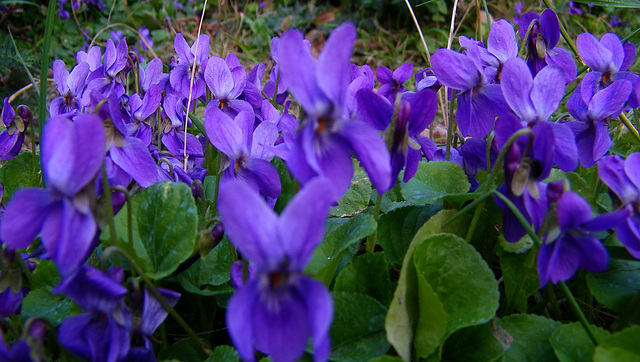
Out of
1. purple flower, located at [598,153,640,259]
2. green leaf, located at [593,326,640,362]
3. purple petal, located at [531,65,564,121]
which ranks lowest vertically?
green leaf, located at [593,326,640,362]

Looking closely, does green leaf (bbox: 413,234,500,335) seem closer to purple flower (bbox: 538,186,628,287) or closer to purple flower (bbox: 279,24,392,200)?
purple flower (bbox: 538,186,628,287)

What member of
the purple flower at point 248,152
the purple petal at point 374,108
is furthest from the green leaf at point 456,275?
the purple flower at point 248,152

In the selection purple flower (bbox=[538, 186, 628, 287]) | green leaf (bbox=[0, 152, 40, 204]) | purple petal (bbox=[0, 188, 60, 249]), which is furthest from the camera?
green leaf (bbox=[0, 152, 40, 204])

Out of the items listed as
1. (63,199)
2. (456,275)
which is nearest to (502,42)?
(456,275)

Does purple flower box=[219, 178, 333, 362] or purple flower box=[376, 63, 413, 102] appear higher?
purple flower box=[219, 178, 333, 362]

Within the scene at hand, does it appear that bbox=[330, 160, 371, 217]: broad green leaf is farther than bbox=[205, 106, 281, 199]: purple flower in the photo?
Yes

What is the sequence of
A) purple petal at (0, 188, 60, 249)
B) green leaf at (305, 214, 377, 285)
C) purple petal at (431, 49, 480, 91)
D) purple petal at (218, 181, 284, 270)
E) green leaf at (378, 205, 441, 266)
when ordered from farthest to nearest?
green leaf at (378, 205, 441, 266), purple petal at (431, 49, 480, 91), green leaf at (305, 214, 377, 285), purple petal at (0, 188, 60, 249), purple petal at (218, 181, 284, 270)

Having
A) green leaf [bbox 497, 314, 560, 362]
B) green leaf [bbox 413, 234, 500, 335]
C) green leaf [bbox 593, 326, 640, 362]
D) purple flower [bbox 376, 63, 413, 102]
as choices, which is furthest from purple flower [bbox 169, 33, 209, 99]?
green leaf [bbox 593, 326, 640, 362]

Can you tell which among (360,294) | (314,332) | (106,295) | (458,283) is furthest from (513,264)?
(106,295)
